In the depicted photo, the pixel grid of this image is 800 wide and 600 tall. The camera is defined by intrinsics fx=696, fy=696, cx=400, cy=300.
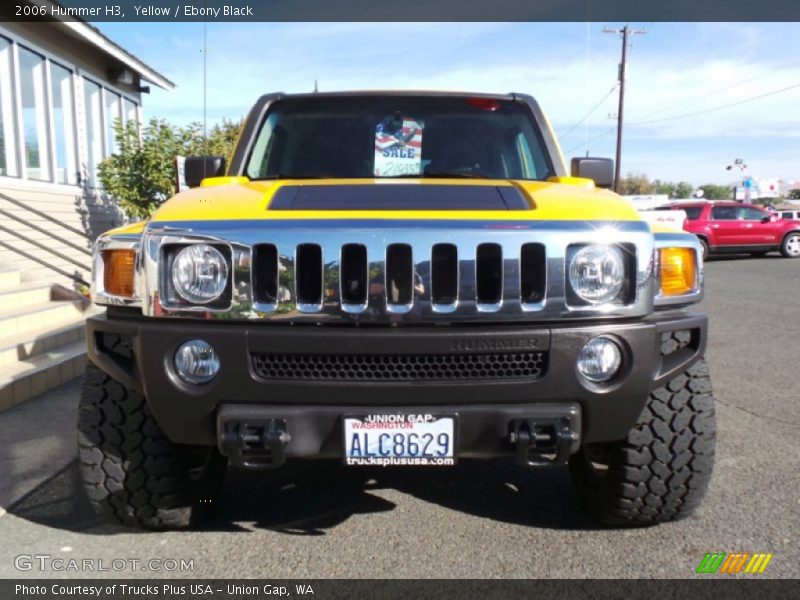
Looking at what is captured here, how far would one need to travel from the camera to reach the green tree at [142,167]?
11.2 meters

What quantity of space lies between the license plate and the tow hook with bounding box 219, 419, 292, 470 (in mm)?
218

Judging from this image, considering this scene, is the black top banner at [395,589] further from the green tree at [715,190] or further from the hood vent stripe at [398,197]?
the green tree at [715,190]

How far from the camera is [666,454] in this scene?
265 cm

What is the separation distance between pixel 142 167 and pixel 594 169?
30.8ft

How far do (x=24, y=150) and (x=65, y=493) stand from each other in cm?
857

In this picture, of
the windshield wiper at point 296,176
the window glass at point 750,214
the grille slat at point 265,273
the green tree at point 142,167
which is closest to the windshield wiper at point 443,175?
the windshield wiper at point 296,176

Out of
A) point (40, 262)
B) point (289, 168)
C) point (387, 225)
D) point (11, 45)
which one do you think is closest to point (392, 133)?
point (289, 168)

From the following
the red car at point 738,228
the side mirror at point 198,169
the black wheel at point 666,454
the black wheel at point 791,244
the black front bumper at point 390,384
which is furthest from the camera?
the black wheel at point 791,244

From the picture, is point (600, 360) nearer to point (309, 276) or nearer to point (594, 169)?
point (309, 276)

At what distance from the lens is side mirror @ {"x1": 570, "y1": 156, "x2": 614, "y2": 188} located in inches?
137

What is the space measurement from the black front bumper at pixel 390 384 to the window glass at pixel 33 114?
31.6 ft

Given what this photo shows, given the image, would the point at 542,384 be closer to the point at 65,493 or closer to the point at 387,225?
the point at 387,225

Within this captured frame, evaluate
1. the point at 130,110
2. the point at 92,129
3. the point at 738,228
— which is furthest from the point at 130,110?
the point at 738,228

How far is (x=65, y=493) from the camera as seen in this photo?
337 centimetres
